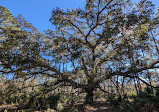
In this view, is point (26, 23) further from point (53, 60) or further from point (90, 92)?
point (90, 92)

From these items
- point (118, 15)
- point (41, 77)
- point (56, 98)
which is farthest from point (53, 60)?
point (118, 15)

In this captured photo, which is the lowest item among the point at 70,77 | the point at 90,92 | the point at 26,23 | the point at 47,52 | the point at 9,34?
the point at 90,92

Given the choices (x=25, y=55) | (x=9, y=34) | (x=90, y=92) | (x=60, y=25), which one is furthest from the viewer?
(x=90, y=92)

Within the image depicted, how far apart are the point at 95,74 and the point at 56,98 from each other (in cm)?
654

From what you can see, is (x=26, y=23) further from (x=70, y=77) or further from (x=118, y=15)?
(x=118, y=15)

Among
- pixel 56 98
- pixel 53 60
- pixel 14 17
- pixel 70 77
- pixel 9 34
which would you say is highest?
pixel 14 17

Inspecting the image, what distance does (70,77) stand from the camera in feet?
30.5

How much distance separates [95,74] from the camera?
24.1 ft

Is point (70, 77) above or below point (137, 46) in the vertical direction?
below

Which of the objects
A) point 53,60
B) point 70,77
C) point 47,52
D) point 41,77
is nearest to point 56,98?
point 41,77

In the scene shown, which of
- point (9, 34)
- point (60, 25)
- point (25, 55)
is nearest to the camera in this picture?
point (9, 34)

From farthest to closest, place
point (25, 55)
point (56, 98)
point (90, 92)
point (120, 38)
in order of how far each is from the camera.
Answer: point (56, 98) → point (90, 92) → point (120, 38) → point (25, 55)

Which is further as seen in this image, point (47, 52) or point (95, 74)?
point (47, 52)

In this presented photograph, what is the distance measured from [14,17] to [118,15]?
29.3 ft
